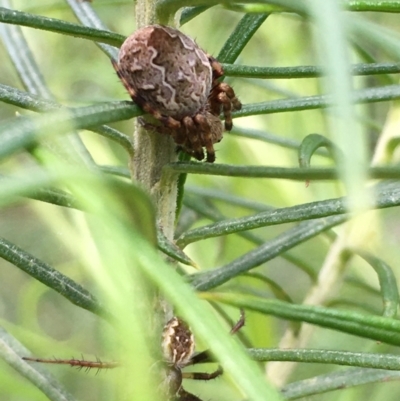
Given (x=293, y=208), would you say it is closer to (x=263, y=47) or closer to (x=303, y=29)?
(x=303, y=29)

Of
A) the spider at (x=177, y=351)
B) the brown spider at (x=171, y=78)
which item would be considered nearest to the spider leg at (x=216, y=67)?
the brown spider at (x=171, y=78)

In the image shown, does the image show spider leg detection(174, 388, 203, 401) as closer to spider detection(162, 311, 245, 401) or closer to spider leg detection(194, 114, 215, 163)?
spider detection(162, 311, 245, 401)

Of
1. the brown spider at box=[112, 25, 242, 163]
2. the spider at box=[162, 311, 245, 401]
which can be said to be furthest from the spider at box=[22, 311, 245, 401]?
the brown spider at box=[112, 25, 242, 163]

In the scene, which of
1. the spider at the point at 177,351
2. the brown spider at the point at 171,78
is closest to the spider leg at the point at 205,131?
the brown spider at the point at 171,78

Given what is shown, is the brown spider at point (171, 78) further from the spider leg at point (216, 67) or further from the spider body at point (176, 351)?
the spider body at point (176, 351)

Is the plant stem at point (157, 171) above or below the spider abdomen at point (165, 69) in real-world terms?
below

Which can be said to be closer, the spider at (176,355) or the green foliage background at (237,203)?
the green foliage background at (237,203)

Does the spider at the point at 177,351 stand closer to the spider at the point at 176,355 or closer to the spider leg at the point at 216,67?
the spider at the point at 176,355

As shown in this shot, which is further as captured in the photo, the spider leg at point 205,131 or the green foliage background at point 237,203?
the spider leg at point 205,131

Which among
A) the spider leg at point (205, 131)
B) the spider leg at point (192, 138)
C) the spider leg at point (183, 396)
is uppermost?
the spider leg at point (205, 131)
